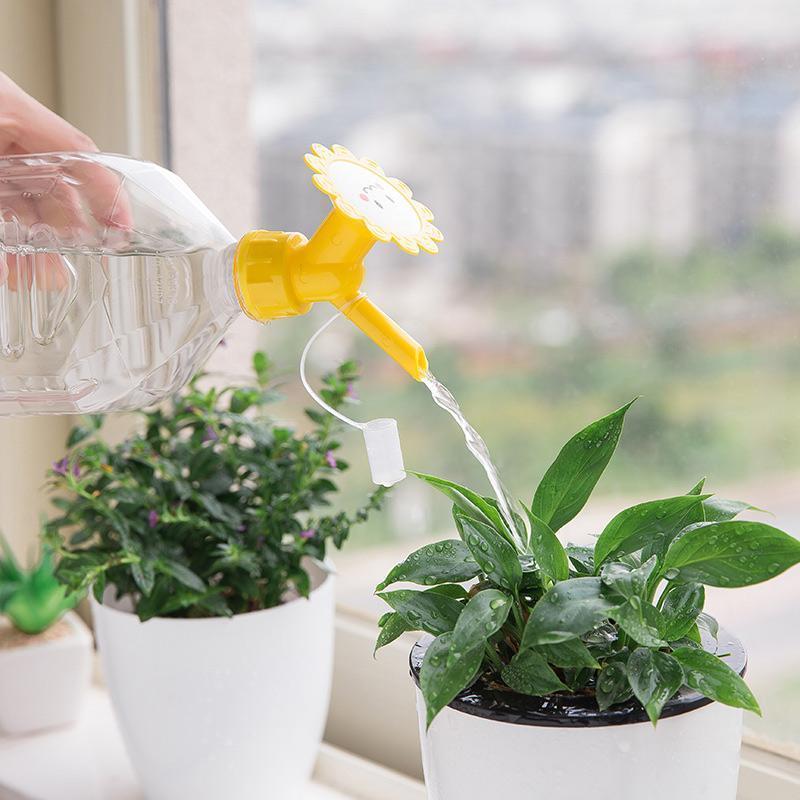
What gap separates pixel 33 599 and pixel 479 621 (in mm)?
686

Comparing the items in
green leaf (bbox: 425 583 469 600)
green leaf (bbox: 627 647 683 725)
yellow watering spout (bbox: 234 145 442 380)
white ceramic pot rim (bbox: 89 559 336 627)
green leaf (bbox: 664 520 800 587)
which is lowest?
white ceramic pot rim (bbox: 89 559 336 627)

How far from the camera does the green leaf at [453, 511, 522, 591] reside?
55 centimetres

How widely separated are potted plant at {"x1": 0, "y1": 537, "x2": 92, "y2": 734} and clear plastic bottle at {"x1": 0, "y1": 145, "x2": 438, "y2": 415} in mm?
344

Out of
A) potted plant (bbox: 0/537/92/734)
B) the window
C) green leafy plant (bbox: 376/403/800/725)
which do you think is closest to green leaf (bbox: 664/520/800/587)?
green leafy plant (bbox: 376/403/800/725)

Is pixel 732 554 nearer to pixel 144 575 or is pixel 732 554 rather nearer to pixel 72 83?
pixel 144 575

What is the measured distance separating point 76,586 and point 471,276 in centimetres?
121

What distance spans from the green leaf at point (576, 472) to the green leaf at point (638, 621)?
0.28 feet

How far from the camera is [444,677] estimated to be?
0.50 meters

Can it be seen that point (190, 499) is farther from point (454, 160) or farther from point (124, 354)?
point (454, 160)

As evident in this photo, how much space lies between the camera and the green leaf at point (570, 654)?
1.65ft

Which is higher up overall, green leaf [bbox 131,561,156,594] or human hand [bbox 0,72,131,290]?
human hand [bbox 0,72,131,290]

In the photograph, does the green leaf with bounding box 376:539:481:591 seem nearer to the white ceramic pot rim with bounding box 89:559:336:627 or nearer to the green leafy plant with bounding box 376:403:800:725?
the green leafy plant with bounding box 376:403:800:725

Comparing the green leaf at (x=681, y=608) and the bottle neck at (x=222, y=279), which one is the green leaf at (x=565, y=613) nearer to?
the green leaf at (x=681, y=608)

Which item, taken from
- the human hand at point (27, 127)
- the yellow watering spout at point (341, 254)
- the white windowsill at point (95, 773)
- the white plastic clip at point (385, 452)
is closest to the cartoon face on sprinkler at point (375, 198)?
the yellow watering spout at point (341, 254)
